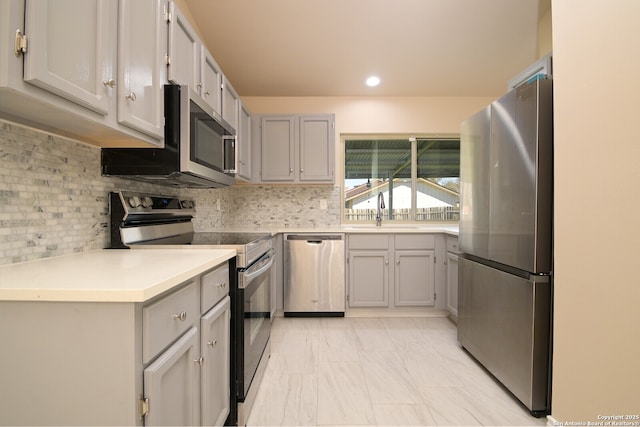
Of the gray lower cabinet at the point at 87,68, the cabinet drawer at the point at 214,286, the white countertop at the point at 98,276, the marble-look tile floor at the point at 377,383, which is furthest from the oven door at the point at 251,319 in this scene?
the gray lower cabinet at the point at 87,68

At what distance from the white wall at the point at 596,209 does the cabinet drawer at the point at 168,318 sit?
1499 mm

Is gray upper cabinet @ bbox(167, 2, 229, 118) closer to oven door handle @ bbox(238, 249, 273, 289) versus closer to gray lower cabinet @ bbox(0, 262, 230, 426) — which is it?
oven door handle @ bbox(238, 249, 273, 289)

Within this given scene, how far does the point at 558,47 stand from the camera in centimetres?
135

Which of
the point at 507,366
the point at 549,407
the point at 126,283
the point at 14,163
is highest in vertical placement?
the point at 14,163

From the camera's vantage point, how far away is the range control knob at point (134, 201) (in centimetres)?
155

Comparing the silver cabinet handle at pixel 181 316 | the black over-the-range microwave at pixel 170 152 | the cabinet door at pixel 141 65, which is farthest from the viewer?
the black over-the-range microwave at pixel 170 152

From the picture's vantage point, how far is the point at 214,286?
4.06 ft

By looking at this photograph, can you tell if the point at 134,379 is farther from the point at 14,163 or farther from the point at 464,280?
the point at 464,280

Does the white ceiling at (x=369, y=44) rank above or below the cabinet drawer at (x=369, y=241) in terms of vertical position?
above

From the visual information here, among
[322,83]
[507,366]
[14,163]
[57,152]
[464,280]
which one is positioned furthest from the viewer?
[322,83]

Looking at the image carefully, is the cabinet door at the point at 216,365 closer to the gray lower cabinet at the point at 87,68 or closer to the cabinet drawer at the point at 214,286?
the cabinet drawer at the point at 214,286

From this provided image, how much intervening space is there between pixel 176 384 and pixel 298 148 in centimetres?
277

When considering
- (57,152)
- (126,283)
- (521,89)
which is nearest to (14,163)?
(57,152)

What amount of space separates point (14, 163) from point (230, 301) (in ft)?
3.16
